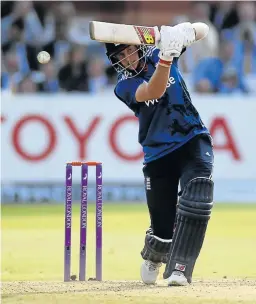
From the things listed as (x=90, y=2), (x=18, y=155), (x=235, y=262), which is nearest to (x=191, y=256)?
(x=235, y=262)

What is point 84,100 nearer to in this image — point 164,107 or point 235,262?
point 235,262

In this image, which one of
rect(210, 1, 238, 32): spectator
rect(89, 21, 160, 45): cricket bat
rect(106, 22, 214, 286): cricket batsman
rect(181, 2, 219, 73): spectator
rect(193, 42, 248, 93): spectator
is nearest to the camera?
rect(89, 21, 160, 45): cricket bat

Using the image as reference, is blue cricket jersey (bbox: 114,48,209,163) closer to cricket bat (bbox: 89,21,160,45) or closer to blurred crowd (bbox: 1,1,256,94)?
cricket bat (bbox: 89,21,160,45)

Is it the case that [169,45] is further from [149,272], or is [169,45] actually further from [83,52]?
[83,52]

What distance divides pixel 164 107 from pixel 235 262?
2.31m

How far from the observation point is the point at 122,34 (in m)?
5.90

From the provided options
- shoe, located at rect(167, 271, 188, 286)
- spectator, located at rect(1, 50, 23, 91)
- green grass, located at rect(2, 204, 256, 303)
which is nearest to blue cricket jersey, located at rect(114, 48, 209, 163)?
shoe, located at rect(167, 271, 188, 286)

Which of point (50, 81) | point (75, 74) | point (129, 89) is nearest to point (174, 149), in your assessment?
point (129, 89)

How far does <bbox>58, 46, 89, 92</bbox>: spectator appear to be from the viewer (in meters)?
14.7

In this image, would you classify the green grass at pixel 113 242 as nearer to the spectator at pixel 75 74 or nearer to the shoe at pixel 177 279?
the shoe at pixel 177 279

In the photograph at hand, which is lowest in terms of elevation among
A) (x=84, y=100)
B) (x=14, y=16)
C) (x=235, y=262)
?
(x=235, y=262)

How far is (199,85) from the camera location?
1453 cm

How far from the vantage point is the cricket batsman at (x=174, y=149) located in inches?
245

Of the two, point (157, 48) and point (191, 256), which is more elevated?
point (157, 48)
